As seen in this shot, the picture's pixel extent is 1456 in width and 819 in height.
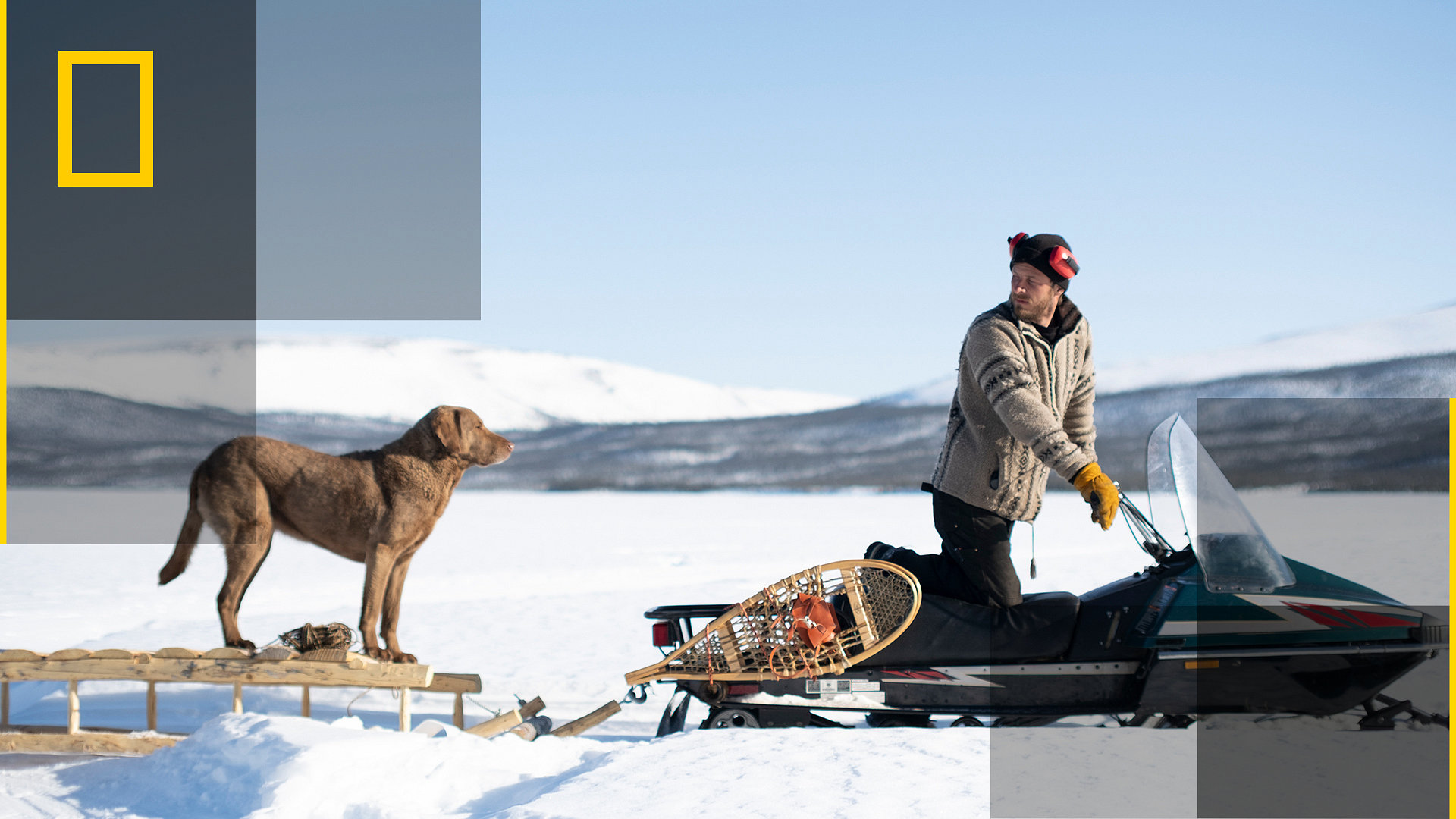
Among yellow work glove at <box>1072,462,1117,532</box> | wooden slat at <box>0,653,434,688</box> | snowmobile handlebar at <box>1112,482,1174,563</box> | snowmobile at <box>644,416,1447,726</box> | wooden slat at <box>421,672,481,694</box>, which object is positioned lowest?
wooden slat at <box>421,672,481,694</box>

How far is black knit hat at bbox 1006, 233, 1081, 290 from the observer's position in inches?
125

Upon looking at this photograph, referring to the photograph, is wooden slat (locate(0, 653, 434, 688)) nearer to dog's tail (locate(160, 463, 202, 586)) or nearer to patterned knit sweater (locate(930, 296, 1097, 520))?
dog's tail (locate(160, 463, 202, 586))

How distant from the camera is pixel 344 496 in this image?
157 inches

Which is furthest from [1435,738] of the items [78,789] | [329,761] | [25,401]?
[25,401]

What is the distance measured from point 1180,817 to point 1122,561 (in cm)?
738

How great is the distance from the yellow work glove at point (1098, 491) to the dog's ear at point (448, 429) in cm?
236

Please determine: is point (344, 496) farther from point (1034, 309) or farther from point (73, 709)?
point (1034, 309)

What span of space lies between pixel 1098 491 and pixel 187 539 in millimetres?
3544

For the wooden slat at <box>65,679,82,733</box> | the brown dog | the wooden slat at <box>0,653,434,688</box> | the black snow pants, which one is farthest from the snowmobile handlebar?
the wooden slat at <box>65,679,82,733</box>

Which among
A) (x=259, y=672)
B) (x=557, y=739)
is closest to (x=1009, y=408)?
(x=557, y=739)

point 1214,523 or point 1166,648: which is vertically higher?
point 1214,523

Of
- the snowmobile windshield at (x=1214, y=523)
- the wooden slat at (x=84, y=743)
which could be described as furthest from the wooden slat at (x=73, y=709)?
the snowmobile windshield at (x=1214, y=523)

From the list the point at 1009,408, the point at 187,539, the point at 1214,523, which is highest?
the point at 1009,408

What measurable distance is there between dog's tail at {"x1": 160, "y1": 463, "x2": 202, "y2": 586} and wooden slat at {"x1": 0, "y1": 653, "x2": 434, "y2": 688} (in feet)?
1.35
